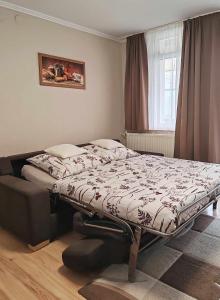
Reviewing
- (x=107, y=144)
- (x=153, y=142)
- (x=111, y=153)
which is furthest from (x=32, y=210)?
(x=153, y=142)

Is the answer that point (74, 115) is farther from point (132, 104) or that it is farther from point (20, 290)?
point (20, 290)

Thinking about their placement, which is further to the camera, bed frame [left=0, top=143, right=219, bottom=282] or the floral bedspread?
bed frame [left=0, top=143, right=219, bottom=282]

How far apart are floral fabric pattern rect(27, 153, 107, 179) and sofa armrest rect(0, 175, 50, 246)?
399mm

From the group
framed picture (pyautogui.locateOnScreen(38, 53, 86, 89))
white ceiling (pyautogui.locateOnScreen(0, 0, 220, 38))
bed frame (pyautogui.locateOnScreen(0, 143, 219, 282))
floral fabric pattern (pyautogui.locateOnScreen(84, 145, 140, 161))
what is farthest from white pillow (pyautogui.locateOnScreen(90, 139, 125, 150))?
white ceiling (pyautogui.locateOnScreen(0, 0, 220, 38))

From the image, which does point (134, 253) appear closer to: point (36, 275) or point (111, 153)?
point (36, 275)

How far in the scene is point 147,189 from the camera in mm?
2111

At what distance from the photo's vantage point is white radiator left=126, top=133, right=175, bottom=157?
380 cm

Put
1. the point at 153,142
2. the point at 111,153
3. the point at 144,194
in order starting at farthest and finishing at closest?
the point at 153,142 < the point at 111,153 < the point at 144,194

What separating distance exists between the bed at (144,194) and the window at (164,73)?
118cm

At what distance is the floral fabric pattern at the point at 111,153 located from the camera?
3.26 metres

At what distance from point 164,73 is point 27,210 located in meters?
2.93

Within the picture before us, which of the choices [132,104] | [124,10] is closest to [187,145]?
[132,104]

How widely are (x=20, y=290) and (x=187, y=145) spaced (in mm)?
2828

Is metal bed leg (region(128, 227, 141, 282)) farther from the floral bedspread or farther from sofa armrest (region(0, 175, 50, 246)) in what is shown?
sofa armrest (region(0, 175, 50, 246))
